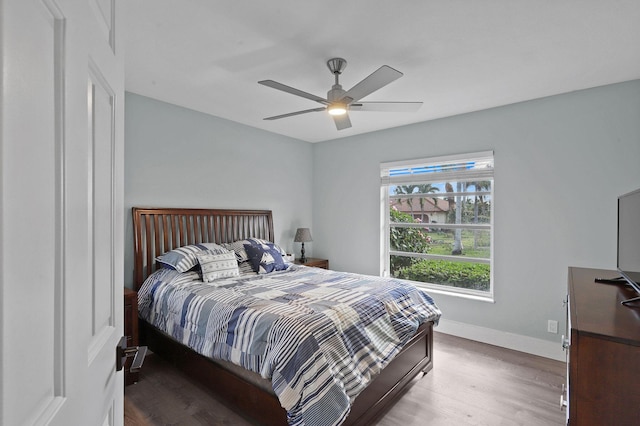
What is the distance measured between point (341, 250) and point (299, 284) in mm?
1995

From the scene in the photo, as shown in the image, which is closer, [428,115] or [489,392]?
[489,392]

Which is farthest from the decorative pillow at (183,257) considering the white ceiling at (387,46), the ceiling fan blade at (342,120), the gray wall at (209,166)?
the ceiling fan blade at (342,120)

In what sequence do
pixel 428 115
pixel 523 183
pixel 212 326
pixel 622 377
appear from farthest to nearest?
pixel 428 115 → pixel 523 183 → pixel 212 326 → pixel 622 377

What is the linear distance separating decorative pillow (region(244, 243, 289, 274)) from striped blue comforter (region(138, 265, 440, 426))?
0.28 metres

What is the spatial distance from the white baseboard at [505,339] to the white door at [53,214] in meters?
3.79

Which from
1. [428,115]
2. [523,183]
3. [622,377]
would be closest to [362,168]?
[428,115]

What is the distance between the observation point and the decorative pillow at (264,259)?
3.51 m

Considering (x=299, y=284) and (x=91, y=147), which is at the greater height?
(x=91, y=147)

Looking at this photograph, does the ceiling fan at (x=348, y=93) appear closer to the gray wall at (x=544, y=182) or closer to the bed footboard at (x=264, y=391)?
the gray wall at (x=544, y=182)

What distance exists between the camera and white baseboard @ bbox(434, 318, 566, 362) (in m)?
3.21

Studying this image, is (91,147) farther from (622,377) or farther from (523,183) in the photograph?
(523,183)

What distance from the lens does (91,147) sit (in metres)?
0.77

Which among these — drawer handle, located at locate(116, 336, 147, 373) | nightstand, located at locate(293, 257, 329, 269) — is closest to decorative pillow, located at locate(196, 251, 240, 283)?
nightstand, located at locate(293, 257, 329, 269)

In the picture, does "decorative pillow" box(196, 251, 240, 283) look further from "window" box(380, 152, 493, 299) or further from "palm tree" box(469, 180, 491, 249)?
"palm tree" box(469, 180, 491, 249)
